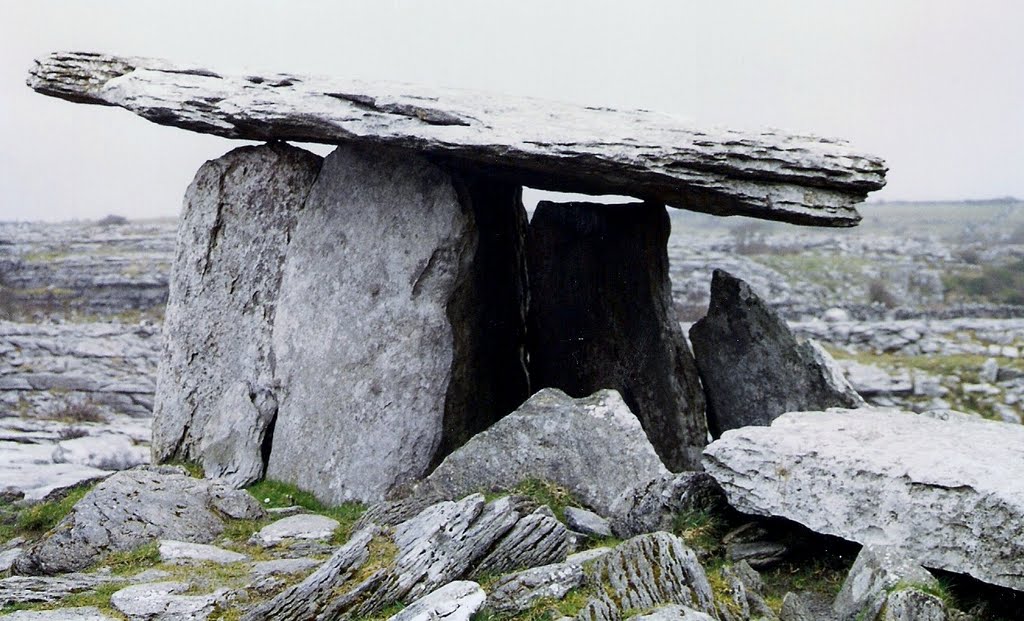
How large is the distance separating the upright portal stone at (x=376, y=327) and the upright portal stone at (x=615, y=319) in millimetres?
1634

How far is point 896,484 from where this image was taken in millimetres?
8328

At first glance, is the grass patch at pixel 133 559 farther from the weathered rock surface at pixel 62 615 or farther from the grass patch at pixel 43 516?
the grass patch at pixel 43 516

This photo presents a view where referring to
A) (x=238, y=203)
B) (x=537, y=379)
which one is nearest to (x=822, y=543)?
(x=537, y=379)

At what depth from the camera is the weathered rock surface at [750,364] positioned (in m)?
14.3

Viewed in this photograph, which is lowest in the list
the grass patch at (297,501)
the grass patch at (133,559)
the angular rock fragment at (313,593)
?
the grass patch at (297,501)

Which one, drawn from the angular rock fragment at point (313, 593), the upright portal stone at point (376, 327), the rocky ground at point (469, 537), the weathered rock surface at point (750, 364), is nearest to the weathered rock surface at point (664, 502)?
the rocky ground at point (469, 537)

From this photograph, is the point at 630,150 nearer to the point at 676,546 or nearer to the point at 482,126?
the point at 482,126

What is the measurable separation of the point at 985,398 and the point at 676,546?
26.3 metres

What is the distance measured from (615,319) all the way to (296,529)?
5273 millimetres

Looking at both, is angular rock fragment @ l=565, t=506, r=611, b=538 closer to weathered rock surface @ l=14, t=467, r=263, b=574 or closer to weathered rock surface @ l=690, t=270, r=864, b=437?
weathered rock surface @ l=14, t=467, r=263, b=574

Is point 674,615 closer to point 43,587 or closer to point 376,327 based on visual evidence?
point 43,587

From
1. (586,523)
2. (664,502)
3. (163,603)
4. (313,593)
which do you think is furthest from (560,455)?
(163,603)

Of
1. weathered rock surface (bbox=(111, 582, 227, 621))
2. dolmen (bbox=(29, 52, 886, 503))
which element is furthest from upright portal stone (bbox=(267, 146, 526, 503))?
weathered rock surface (bbox=(111, 582, 227, 621))

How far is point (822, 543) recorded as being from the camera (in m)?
8.80
